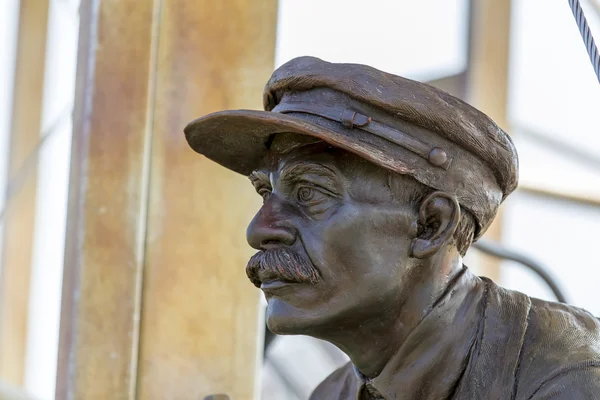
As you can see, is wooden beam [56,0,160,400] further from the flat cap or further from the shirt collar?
the shirt collar

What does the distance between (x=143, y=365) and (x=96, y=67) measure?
85 cm

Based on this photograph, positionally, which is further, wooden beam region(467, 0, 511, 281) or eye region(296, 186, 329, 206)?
wooden beam region(467, 0, 511, 281)

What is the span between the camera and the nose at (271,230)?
8.08 ft

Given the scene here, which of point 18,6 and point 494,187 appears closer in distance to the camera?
point 494,187

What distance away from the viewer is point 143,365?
3395 millimetres

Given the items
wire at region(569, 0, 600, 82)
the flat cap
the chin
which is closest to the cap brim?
the flat cap

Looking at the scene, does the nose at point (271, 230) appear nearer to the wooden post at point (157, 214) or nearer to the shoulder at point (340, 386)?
the shoulder at point (340, 386)

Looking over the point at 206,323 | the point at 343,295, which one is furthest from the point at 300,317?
the point at 206,323

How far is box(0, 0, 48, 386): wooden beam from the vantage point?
6.37 metres

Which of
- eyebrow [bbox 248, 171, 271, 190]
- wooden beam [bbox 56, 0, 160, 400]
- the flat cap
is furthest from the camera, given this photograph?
wooden beam [bbox 56, 0, 160, 400]

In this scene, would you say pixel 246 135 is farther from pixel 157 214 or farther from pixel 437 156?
pixel 157 214

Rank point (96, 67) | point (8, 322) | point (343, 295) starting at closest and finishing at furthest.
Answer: point (343, 295) < point (96, 67) < point (8, 322)

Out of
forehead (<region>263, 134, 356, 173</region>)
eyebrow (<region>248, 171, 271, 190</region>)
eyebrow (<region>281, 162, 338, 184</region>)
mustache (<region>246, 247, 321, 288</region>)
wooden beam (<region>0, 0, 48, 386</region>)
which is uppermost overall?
forehead (<region>263, 134, 356, 173</region>)

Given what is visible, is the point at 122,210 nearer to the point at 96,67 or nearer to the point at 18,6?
the point at 96,67
